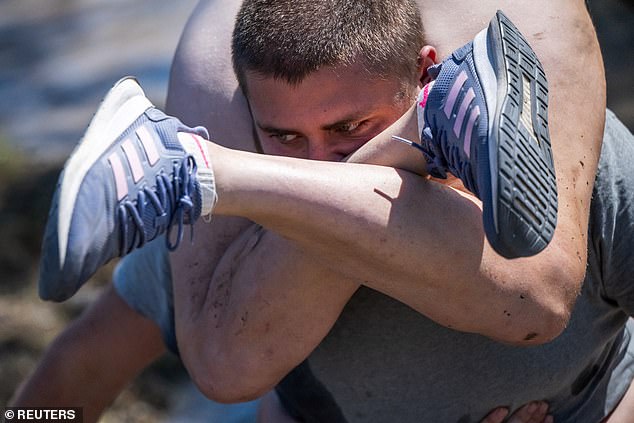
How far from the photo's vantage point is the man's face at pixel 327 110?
5.18ft

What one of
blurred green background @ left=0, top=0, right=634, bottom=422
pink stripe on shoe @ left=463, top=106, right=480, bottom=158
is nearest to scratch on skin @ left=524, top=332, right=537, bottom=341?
pink stripe on shoe @ left=463, top=106, right=480, bottom=158

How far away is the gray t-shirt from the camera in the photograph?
1.81 metres

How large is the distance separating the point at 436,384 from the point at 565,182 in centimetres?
46

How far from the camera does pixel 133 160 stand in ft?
4.33

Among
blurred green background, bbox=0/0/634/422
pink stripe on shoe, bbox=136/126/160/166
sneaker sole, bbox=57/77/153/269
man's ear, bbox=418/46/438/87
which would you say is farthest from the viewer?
blurred green background, bbox=0/0/634/422

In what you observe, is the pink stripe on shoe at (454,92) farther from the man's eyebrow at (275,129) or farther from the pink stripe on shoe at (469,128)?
the man's eyebrow at (275,129)

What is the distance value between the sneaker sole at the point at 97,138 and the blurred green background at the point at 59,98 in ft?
5.33

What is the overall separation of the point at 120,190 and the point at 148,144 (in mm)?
82

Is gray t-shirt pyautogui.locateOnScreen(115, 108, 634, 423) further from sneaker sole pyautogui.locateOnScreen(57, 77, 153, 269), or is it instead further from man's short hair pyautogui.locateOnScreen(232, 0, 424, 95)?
sneaker sole pyautogui.locateOnScreen(57, 77, 153, 269)

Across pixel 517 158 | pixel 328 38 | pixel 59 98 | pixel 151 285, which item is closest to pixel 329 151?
pixel 328 38

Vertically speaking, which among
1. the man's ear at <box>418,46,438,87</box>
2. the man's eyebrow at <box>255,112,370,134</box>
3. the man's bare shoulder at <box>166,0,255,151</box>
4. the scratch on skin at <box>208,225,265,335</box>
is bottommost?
the scratch on skin at <box>208,225,265,335</box>

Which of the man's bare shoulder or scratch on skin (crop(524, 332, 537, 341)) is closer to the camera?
scratch on skin (crop(524, 332, 537, 341))

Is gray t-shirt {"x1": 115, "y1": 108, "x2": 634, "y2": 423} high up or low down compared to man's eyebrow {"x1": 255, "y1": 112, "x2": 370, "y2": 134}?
down

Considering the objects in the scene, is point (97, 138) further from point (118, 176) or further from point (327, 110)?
point (327, 110)
